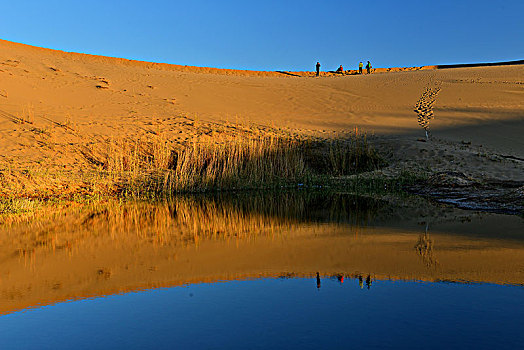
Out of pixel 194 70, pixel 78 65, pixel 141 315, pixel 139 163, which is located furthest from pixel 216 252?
pixel 194 70

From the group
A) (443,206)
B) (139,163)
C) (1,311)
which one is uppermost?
(139,163)

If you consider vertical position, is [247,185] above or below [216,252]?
above

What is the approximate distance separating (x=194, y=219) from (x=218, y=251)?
2617 millimetres

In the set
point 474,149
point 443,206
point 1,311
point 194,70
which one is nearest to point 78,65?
point 194,70

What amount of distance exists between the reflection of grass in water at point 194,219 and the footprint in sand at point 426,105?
28.3 ft

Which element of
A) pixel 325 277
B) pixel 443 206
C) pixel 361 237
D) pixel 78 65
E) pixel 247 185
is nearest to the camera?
pixel 325 277

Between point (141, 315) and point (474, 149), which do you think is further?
point (474, 149)

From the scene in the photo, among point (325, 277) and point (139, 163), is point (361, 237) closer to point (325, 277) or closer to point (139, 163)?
point (325, 277)

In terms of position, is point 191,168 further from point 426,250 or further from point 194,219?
point 426,250

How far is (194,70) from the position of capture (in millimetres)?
37094

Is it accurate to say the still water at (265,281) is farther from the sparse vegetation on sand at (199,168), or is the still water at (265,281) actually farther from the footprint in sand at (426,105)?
the footprint in sand at (426,105)

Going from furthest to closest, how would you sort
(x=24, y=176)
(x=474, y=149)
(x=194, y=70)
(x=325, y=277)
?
(x=194, y=70) → (x=474, y=149) → (x=24, y=176) → (x=325, y=277)

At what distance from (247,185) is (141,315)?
9.24 metres

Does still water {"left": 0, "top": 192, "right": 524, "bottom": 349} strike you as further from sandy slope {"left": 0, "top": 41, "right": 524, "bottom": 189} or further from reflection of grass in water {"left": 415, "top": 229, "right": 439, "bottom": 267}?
sandy slope {"left": 0, "top": 41, "right": 524, "bottom": 189}
